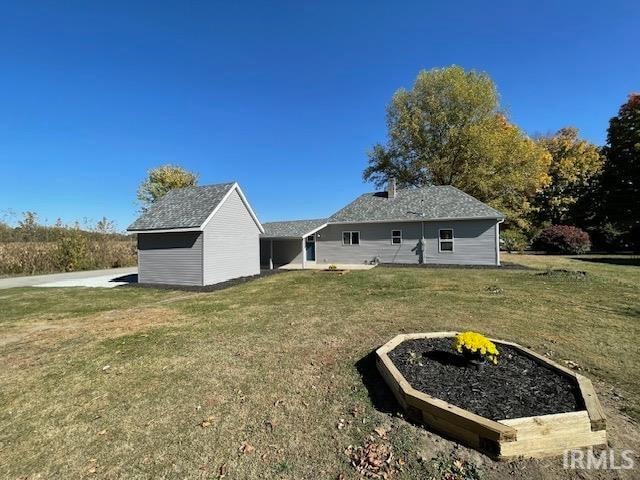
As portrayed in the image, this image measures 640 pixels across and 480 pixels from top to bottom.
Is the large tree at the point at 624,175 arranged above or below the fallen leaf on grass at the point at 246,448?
above

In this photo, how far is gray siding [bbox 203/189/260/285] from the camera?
48.2 feet

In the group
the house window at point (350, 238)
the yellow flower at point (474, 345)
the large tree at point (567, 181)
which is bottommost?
the yellow flower at point (474, 345)

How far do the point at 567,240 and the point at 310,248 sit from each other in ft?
63.3

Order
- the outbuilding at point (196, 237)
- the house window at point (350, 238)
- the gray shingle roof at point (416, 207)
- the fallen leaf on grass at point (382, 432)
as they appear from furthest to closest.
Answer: the house window at point (350, 238) → the gray shingle roof at point (416, 207) → the outbuilding at point (196, 237) → the fallen leaf on grass at point (382, 432)

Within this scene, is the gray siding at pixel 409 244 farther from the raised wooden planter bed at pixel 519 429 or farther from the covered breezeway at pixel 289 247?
the raised wooden planter bed at pixel 519 429

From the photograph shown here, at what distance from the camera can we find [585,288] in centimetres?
1052

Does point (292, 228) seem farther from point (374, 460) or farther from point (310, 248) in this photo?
point (374, 460)

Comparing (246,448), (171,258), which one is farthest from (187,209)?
(246,448)

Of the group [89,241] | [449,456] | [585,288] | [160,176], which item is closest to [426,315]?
[449,456]

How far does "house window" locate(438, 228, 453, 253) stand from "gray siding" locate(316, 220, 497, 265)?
0.18 meters

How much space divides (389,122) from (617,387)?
98.5 feet

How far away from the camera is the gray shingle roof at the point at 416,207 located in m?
19.3

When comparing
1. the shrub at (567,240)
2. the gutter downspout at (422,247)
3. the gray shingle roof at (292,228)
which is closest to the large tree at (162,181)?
the gray shingle roof at (292,228)

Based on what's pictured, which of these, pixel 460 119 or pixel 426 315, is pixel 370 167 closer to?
pixel 460 119
